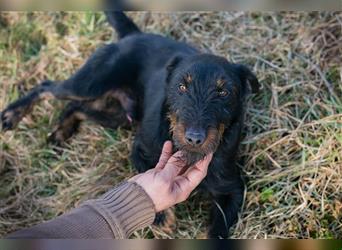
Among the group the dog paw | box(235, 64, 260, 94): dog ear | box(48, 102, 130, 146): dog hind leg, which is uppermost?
box(235, 64, 260, 94): dog ear

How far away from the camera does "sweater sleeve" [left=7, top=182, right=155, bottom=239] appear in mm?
1979

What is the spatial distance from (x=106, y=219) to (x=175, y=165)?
36 centimetres

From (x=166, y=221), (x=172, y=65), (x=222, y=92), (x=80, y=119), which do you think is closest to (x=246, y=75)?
(x=222, y=92)

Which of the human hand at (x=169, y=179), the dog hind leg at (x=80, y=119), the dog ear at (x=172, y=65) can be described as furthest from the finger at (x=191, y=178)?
the dog hind leg at (x=80, y=119)

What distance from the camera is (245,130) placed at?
2609mm

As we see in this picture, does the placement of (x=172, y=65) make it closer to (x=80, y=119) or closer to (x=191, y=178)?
(x=191, y=178)

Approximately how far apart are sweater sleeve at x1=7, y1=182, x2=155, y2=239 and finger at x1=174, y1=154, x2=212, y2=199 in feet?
0.56

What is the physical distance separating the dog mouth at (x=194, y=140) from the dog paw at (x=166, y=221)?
0.29 metres

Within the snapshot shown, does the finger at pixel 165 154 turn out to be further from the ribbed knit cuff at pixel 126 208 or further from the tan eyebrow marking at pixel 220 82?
the tan eyebrow marking at pixel 220 82

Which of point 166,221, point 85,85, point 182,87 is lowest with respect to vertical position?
point 166,221

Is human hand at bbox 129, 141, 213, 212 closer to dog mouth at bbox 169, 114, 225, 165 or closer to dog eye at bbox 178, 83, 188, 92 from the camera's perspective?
dog mouth at bbox 169, 114, 225, 165

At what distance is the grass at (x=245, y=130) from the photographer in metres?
2.36

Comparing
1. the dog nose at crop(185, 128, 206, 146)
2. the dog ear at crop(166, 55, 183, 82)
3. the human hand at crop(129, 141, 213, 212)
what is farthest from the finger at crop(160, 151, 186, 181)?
the dog ear at crop(166, 55, 183, 82)

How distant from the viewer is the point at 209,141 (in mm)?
2107
